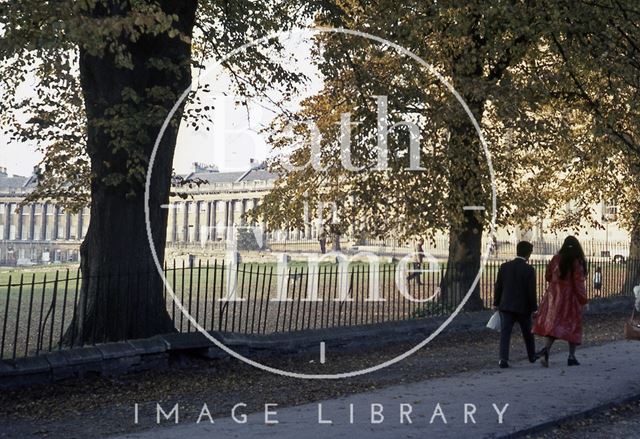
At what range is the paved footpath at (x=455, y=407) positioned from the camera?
26.6 ft

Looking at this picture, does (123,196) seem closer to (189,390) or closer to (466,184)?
(189,390)

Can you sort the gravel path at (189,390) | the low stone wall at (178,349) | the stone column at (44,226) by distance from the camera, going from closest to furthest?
the gravel path at (189,390), the low stone wall at (178,349), the stone column at (44,226)

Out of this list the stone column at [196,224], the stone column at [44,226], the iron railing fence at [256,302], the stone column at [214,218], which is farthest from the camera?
the stone column at [44,226]

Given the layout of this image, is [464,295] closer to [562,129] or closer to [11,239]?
[562,129]

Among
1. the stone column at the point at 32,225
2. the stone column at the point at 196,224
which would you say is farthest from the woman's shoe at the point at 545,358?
the stone column at the point at 32,225

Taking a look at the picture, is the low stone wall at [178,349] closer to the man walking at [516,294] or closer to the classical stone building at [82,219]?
the man walking at [516,294]

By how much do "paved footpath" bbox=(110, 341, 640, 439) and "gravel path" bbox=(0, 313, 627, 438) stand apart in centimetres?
56

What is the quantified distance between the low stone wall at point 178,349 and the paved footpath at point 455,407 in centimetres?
174

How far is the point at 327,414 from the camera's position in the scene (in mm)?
9023

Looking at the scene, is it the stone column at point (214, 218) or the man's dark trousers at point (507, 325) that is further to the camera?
the stone column at point (214, 218)

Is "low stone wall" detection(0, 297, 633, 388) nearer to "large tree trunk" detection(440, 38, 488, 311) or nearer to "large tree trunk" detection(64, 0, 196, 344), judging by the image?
"large tree trunk" detection(64, 0, 196, 344)

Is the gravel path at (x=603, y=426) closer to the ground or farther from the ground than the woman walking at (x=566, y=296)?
closer to the ground

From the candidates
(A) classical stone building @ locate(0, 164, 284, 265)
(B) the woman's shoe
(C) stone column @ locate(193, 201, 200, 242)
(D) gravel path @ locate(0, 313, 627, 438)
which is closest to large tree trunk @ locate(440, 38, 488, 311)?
(D) gravel path @ locate(0, 313, 627, 438)

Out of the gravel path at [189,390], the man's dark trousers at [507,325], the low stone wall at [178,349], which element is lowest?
the gravel path at [189,390]
